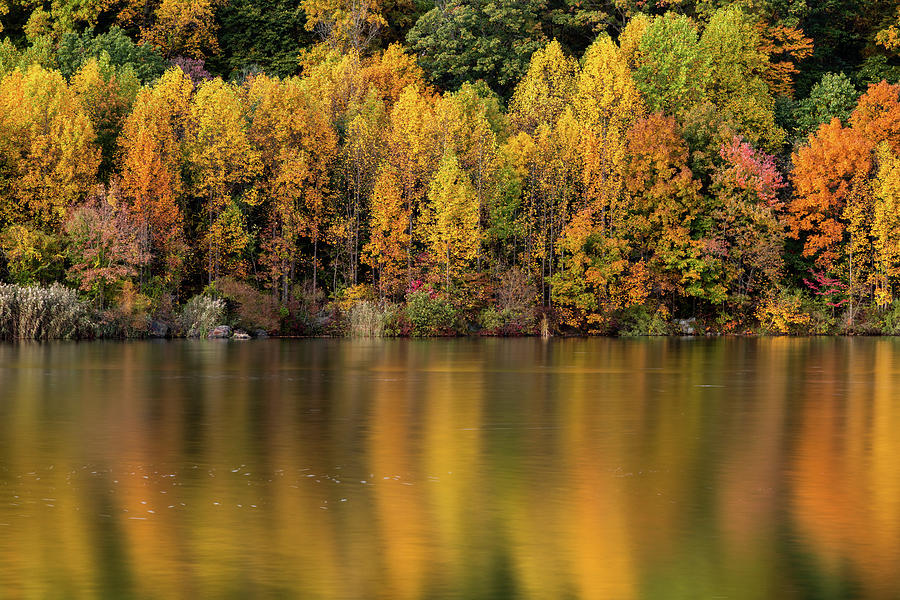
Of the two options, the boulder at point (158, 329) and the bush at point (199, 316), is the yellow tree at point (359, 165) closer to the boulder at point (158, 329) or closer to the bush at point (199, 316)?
the bush at point (199, 316)

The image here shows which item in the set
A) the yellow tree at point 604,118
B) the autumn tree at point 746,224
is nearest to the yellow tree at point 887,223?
the autumn tree at point 746,224

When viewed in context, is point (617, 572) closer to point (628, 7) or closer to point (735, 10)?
point (735, 10)

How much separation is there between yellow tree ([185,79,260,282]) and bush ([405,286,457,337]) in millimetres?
9780

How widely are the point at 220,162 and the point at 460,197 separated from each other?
1353cm

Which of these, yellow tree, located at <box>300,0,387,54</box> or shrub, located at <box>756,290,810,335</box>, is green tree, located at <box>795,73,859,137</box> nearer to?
shrub, located at <box>756,290,810,335</box>

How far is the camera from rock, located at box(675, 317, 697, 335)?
236ft

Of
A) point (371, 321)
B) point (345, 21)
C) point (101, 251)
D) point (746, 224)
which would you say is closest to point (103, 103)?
point (101, 251)

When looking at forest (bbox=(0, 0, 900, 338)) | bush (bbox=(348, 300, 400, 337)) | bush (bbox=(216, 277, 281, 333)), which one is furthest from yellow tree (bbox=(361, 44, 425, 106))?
bush (bbox=(216, 277, 281, 333))

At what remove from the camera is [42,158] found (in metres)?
64.4

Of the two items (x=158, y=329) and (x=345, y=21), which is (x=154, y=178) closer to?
(x=158, y=329)

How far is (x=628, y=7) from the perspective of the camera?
90.5m

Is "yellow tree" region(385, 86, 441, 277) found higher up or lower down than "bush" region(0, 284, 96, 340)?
higher up

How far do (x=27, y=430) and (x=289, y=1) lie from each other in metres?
77.1

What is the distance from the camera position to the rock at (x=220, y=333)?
2459 inches
